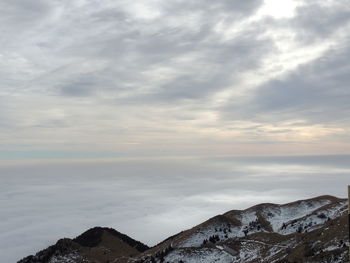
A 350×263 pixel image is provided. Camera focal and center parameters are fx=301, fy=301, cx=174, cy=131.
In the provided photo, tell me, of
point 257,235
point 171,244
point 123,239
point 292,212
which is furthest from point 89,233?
point 292,212

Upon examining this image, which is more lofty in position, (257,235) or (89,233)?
(89,233)

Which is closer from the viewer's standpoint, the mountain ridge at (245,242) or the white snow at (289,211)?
the mountain ridge at (245,242)

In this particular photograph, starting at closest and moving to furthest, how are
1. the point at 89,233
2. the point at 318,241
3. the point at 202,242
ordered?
the point at 318,241 → the point at 202,242 → the point at 89,233

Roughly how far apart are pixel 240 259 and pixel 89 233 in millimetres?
87972

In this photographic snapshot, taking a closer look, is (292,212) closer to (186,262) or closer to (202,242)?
(202,242)

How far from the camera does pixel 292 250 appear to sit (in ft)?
255

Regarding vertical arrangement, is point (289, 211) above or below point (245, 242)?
above

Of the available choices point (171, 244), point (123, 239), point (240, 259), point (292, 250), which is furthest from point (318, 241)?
point (123, 239)

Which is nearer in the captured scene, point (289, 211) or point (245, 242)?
point (245, 242)

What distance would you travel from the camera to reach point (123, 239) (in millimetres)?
145250

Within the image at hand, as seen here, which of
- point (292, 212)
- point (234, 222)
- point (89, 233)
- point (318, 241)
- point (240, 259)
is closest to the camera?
point (318, 241)

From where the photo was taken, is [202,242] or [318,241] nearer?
[318,241]

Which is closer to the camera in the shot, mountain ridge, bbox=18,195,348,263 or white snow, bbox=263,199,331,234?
mountain ridge, bbox=18,195,348,263

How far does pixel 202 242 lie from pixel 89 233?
65.0m
